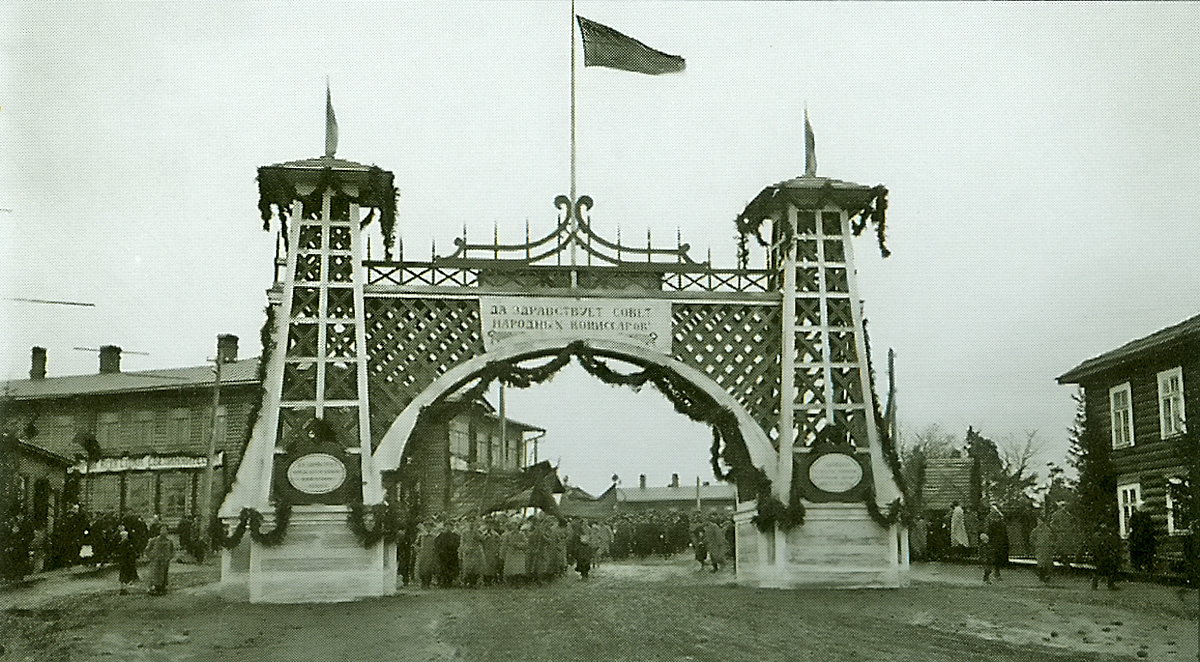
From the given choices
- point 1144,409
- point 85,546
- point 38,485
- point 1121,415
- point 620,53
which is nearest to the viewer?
point 620,53

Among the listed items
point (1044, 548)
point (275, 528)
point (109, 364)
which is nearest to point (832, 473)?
point (1044, 548)

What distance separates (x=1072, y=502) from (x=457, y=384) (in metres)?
16.0

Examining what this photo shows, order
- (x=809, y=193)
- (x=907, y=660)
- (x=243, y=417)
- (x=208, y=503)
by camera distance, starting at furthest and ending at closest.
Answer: (x=243, y=417) < (x=208, y=503) < (x=809, y=193) < (x=907, y=660)

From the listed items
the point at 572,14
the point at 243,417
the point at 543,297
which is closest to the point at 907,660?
the point at 543,297

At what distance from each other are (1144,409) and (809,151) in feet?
33.4

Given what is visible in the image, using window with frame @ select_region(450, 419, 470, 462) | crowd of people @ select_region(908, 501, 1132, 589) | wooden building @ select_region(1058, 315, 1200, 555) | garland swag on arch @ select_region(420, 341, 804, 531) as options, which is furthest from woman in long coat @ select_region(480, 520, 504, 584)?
window with frame @ select_region(450, 419, 470, 462)

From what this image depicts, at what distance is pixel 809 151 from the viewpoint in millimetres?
20750

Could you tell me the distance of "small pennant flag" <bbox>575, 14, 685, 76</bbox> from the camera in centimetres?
1892

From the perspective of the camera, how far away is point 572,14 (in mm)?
19891

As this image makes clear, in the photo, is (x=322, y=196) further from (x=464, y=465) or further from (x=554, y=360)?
(x=464, y=465)

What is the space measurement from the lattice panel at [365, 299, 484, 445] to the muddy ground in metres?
3.11

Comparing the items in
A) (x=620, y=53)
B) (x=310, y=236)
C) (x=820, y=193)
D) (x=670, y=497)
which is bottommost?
(x=670, y=497)

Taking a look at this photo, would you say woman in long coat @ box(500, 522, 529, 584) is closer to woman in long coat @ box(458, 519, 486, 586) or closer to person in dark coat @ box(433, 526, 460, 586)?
woman in long coat @ box(458, 519, 486, 586)

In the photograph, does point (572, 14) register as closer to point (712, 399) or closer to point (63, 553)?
point (712, 399)
